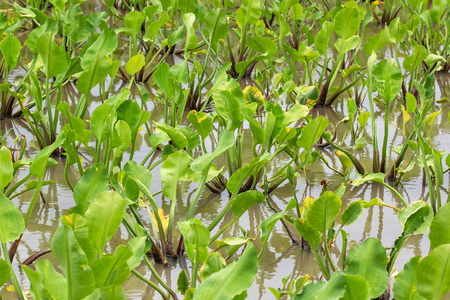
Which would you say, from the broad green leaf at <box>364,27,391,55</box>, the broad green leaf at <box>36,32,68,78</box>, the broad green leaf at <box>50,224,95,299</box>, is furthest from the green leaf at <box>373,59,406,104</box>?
the broad green leaf at <box>50,224,95,299</box>

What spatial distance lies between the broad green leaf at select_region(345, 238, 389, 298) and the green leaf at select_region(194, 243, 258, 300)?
0.18m

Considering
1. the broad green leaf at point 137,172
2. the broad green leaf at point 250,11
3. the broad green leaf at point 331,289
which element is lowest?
the broad green leaf at point 137,172

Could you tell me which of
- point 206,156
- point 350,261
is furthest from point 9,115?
point 350,261

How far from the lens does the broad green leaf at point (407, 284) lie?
3.24 ft

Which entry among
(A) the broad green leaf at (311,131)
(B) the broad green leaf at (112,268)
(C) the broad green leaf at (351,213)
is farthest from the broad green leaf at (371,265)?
(A) the broad green leaf at (311,131)

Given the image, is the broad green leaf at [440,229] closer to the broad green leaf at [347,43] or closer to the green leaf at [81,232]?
the green leaf at [81,232]

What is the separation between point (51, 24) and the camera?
2.02 m

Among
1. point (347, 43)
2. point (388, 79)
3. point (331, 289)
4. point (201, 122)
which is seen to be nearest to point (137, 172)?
point (201, 122)

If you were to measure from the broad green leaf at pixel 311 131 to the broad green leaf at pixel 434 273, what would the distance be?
0.58 m

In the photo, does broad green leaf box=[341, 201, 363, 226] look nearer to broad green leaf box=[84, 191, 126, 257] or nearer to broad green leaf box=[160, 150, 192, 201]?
broad green leaf box=[160, 150, 192, 201]

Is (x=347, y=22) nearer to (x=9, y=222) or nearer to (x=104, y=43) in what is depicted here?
(x=104, y=43)

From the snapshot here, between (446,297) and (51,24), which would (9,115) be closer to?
(51,24)

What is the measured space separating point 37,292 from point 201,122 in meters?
0.67

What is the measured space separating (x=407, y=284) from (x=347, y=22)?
1251 millimetres
